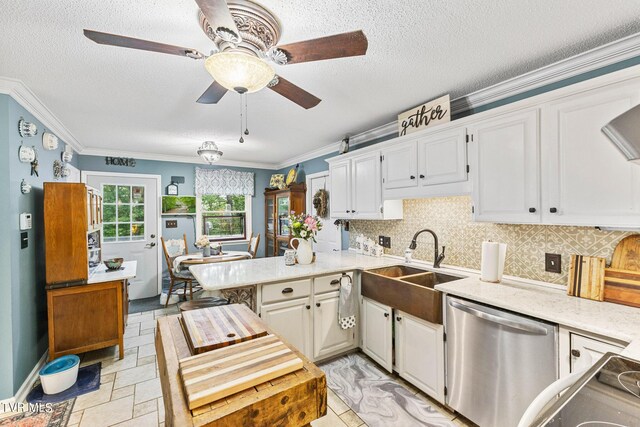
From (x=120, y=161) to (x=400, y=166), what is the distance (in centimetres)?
444

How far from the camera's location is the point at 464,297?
1.94 meters

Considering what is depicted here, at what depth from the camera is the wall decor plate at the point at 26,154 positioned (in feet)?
7.73

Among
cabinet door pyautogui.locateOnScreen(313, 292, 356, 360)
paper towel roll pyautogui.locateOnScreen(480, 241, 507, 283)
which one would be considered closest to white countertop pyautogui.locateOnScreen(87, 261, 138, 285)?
cabinet door pyautogui.locateOnScreen(313, 292, 356, 360)

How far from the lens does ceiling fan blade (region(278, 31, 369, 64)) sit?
4.24 feet

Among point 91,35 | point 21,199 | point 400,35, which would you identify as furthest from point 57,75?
point 400,35

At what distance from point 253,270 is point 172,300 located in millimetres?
2793

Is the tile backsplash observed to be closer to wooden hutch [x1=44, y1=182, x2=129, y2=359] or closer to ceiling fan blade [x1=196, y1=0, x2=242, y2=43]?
ceiling fan blade [x1=196, y1=0, x2=242, y2=43]

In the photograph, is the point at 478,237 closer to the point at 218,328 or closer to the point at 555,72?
the point at 555,72

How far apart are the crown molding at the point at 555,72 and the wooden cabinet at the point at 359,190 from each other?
3.19 ft

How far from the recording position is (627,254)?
1700 mm

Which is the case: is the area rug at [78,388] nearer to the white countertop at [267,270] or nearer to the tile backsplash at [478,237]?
the white countertop at [267,270]

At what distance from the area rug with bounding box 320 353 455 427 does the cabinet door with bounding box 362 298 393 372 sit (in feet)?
0.42

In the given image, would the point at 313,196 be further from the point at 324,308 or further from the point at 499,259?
the point at 499,259

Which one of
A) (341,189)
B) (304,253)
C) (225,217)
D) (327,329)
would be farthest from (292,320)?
(225,217)
